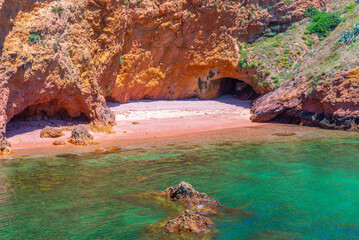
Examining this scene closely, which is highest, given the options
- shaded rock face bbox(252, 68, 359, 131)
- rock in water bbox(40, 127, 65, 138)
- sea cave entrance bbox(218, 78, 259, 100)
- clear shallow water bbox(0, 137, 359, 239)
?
sea cave entrance bbox(218, 78, 259, 100)

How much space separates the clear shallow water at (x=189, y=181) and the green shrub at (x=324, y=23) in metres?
12.0

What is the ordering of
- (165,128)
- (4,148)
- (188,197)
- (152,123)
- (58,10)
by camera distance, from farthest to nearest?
(152,123)
(165,128)
(58,10)
(4,148)
(188,197)

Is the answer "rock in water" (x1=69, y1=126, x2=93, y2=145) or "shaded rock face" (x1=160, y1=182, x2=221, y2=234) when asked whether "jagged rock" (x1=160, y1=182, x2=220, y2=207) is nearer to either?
"shaded rock face" (x1=160, y1=182, x2=221, y2=234)

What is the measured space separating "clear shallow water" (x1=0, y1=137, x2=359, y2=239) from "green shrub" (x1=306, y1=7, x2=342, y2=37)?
12.0 meters

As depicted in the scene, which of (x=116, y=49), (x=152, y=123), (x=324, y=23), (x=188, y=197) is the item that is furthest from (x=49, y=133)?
(x=324, y=23)

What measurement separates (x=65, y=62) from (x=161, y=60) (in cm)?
857

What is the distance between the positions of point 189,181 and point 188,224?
3201 millimetres

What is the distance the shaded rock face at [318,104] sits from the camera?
16.5 m

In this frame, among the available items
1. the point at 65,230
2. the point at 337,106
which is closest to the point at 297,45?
the point at 337,106

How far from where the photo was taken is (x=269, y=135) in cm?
1566

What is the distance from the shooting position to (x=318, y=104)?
17922mm

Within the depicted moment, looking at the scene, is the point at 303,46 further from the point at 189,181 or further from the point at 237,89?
the point at 189,181

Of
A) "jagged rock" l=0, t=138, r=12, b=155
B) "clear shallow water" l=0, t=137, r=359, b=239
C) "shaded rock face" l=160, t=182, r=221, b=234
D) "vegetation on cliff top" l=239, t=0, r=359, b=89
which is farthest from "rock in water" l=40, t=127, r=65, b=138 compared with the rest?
"vegetation on cliff top" l=239, t=0, r=359, b=89

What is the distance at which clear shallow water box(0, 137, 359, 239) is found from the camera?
20.9ft
